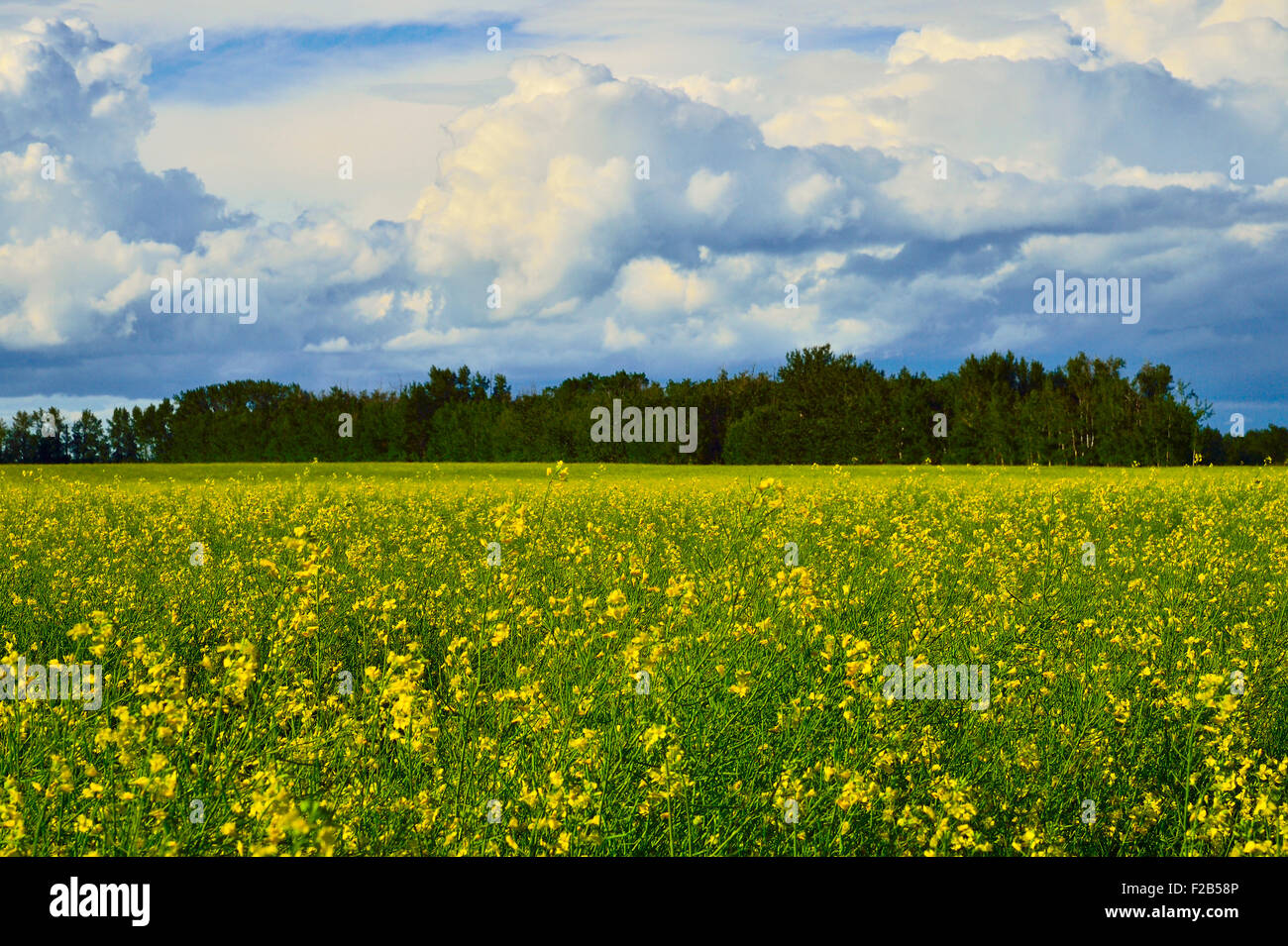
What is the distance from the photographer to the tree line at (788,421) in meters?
58.3

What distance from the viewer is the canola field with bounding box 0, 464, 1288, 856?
336cm

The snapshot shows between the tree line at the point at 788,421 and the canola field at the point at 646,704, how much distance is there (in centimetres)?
5265

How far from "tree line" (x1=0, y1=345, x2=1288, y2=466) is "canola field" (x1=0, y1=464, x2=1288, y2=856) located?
52.7 metres

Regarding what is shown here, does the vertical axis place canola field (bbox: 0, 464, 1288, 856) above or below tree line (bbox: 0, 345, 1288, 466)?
below

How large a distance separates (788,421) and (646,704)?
63773 mm

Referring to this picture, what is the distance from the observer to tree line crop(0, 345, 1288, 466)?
5828 cm

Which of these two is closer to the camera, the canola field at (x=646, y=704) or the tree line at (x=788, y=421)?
the canola field at (x=646, y=704)

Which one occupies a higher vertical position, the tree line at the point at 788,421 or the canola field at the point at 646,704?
the tree line at the point at 788,421

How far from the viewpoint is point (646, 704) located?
Answer: 4.33 meters

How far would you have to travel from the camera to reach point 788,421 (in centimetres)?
6700

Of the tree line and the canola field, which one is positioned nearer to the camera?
the canola field

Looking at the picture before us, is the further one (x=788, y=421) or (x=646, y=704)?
(x=788, y=421)
